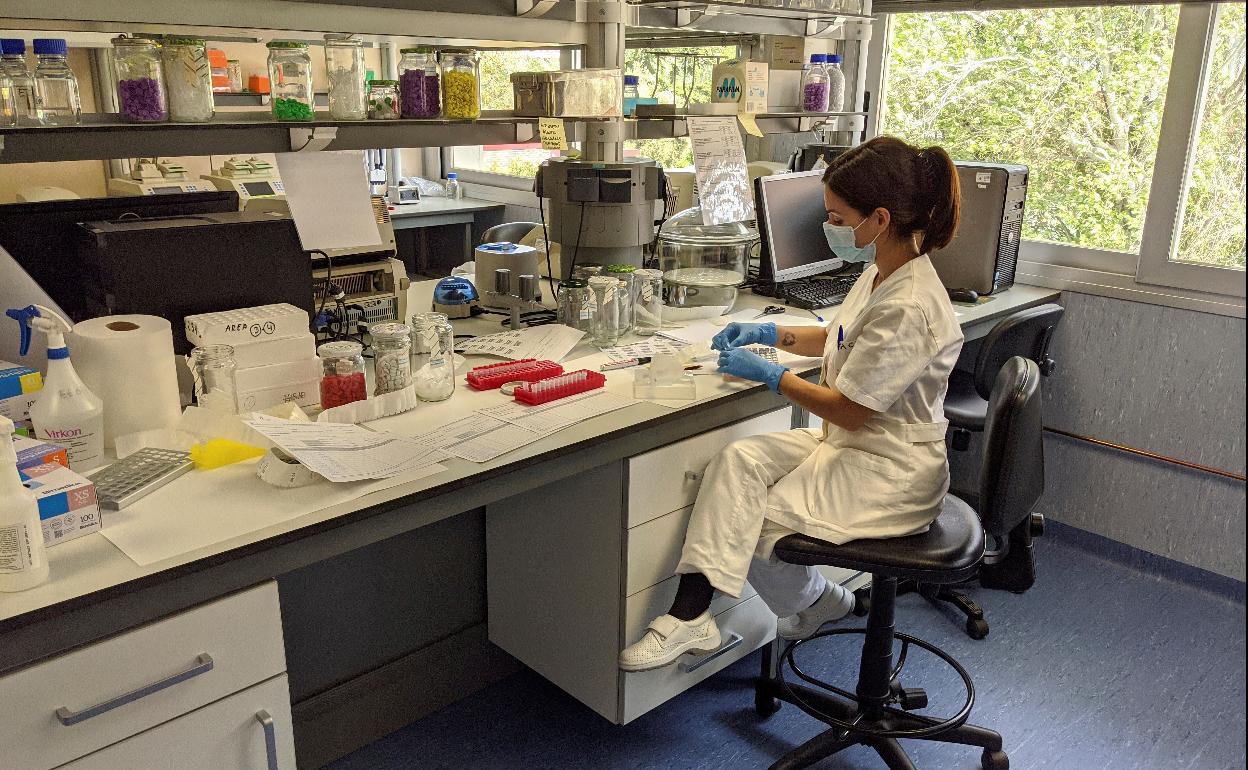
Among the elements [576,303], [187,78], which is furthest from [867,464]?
[187,78]

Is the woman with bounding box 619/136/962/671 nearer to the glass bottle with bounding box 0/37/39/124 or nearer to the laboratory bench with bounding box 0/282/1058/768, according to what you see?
the laboratory bench with bounding box 0/282/1058/768

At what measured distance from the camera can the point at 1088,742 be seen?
211 cm

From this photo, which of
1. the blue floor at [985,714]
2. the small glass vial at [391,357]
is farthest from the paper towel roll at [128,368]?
the blue floor at [985,714]

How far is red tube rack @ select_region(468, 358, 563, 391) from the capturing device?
1920 mm

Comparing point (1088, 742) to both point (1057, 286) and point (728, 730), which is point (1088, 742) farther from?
point (1057, 286)

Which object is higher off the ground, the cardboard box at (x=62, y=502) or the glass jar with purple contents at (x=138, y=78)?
the glass jar with purple contents at (x=138, y=78)

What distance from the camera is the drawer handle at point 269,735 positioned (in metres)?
1.31

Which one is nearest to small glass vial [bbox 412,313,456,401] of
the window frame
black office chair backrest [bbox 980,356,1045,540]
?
black office chair backrest [bbox 980,356,1045,540]

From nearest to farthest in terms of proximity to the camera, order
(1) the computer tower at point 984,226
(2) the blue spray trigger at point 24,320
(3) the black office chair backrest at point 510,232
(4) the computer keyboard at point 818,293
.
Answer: (2) the blue spray trigger at point 24,320
(4) the computer keyboard at point 818,293
(1) the computer tower at point 984,226
(3) the black office chair backrest at point 510,232

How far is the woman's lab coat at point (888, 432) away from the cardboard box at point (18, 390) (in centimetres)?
127

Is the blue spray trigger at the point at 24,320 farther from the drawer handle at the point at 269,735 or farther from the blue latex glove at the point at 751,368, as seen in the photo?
the blue latex glove at the point at 751,368

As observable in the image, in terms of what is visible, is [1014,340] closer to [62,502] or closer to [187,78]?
[187,78]

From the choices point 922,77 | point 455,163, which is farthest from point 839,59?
point 455,163

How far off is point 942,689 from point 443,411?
1389 millimetres
